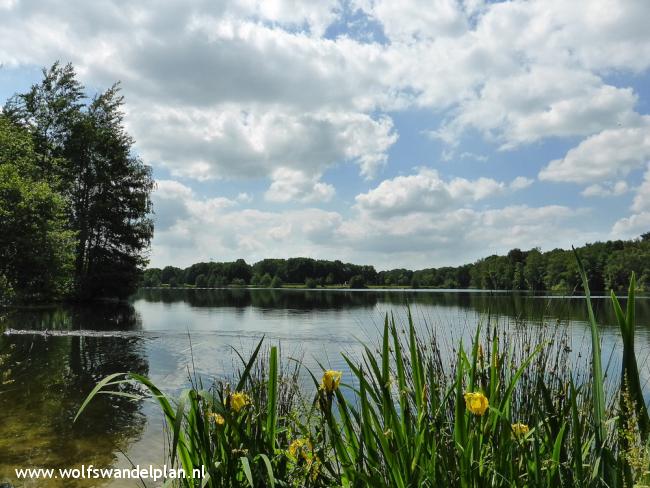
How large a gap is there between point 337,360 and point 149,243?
2313 cm

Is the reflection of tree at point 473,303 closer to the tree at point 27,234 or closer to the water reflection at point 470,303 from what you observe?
the water reflection at point 470,303

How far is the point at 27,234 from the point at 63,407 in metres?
10.9

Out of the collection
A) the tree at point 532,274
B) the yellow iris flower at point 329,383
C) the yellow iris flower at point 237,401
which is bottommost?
the yellow iris flower at point 237,401

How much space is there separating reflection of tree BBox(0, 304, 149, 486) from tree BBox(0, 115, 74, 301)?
2392mm

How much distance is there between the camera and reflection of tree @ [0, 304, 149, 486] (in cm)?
584

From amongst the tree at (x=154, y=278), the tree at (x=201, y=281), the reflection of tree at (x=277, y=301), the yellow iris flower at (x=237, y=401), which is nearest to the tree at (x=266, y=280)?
the tree at (x=201, y=281)

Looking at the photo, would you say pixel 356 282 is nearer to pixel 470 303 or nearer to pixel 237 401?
pixel 470 303

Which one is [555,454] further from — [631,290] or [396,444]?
[631,290]

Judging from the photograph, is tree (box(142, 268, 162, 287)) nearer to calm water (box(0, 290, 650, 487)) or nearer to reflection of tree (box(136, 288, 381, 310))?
reflection of tree (box(136, 288, 381, 310))

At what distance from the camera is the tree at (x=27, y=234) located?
52.9 feet

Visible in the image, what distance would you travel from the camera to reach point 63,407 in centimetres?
794

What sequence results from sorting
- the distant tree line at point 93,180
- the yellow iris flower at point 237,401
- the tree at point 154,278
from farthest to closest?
the tree at point 154,278 → the distant tree line at point 93,180 → the yellow iris flower at point 237,401

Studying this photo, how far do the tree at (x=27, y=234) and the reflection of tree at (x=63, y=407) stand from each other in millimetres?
2392

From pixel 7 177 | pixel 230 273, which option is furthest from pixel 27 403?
pixel 230 273
